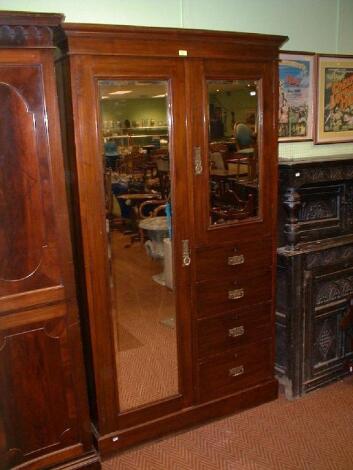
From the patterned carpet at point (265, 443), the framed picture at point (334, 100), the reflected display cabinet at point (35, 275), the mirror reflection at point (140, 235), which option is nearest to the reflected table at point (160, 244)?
the mirror reflection at point (140, 235)

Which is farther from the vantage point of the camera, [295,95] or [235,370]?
[295,95]

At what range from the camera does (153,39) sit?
2.07m

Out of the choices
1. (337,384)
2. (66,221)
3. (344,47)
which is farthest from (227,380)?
(344,47)

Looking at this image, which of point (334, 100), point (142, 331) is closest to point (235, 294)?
point (142, 331)

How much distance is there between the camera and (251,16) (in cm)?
275

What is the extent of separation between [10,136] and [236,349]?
1.64 metres

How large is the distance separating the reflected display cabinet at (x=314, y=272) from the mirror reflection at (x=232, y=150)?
0.27 metres

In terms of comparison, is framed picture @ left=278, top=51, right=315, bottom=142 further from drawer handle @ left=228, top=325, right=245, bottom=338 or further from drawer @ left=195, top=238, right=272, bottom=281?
drawer handle @ left=228, top=325, right=245, bottom=338

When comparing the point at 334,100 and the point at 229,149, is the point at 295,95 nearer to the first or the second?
the point at 334,100

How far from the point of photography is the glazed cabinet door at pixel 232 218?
229cm

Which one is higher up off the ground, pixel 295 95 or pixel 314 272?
pixel 295 95

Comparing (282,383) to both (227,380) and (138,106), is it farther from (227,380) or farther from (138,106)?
(138,106)

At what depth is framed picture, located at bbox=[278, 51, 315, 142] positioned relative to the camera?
289 centimetres

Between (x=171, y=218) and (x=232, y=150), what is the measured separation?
1.60ft
